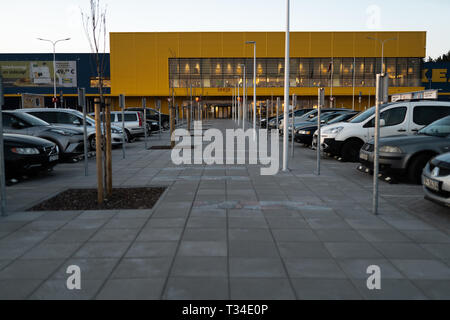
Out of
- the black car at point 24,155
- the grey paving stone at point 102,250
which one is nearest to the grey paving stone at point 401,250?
the grey paving stone at point 102,250

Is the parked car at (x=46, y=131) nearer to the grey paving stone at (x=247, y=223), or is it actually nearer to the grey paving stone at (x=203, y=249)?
the grey paving stone at (x=247, y=223)

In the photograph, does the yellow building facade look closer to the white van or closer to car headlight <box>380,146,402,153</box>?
the white van

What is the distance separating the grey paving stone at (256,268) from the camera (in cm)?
428

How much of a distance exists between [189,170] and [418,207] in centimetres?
616

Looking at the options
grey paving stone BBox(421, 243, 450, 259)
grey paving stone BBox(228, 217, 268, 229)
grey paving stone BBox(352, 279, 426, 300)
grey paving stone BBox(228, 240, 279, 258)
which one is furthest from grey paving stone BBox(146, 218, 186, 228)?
grey paving stone BBox(421, 243, 450, 259)

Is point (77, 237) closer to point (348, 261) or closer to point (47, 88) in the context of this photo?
point (348, 261)

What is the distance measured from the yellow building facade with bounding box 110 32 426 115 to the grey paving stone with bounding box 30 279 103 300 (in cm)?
5943

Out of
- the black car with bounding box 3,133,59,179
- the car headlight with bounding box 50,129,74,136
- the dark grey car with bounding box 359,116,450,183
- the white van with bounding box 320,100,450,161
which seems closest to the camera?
the dark grey car with bounding box 359,116,450,183

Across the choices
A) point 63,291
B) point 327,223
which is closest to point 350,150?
point 327,223

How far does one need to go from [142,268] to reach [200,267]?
1.90 feet

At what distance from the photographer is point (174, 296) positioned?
12.4 ft

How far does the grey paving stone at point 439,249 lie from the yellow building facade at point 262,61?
2307 inches

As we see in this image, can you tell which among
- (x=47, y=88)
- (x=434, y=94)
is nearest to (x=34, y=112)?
(x=434, y=94)

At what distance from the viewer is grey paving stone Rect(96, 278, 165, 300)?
378cm
